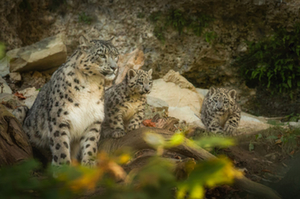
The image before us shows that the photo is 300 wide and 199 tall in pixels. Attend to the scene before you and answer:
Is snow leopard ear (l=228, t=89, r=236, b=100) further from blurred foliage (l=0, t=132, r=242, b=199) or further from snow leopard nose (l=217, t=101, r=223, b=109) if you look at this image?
blurred foliage (l=0, t=132, r=242, b=199)

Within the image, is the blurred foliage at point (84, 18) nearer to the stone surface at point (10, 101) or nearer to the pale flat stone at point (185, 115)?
the pale flat stone at point (185, 115)

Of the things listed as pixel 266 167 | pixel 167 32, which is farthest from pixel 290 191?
pixel 167 32

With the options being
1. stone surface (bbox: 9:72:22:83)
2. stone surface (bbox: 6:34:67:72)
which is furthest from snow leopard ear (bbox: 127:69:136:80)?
stone surface (bbox: 9:72:22:83)

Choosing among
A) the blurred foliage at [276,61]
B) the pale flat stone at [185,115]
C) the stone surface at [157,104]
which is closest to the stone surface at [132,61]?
the stone surface at [157,104]

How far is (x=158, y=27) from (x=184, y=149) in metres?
10.1

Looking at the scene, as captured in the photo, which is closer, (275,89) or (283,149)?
(283,149)

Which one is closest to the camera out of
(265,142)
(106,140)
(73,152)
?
(73,152)

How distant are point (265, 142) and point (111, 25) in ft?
30.9

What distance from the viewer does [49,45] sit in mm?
11234

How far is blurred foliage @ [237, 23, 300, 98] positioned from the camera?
13.3 metres

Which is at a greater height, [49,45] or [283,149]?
[49,45]

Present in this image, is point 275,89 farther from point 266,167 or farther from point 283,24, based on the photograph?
point 266,167

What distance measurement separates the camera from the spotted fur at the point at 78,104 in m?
4.96

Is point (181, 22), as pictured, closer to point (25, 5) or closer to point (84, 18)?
point (84, 18)
